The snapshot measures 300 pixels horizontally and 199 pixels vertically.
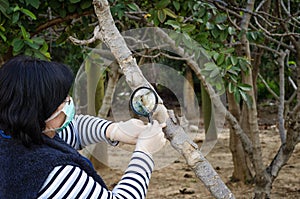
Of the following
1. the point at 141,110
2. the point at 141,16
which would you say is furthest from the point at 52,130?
the point at 141,16

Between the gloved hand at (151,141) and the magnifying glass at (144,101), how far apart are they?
0.05m

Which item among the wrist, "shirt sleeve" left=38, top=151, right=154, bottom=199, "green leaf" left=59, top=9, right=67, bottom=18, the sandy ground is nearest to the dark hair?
"shirt sleeve" left=38, top=151, right=154, bottom=199

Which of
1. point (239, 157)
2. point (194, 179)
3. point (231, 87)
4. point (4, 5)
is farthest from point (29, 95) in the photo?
point (194, 179)

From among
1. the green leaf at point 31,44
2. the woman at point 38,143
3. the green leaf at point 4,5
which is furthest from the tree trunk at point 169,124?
the green leaf at point 4,5

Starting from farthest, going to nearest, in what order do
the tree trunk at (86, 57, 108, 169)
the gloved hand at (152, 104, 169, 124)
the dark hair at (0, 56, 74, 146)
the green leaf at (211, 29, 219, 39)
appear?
the tree trunk at (86, 57, 108, 169) < the green leaf at (211, 29, 219, 39) < the gloved hand at (152, 104, 169, 124) < the dark hair at (0, 56, 74, 146)

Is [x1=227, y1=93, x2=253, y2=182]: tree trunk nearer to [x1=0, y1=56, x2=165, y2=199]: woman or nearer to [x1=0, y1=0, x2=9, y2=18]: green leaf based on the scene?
[x1=0, y1=0, x2=9, y2=18]: green leaf

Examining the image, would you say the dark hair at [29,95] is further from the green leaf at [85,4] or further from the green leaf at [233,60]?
the green leaf at [85,4]

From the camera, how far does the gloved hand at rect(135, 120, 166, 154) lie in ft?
4.88

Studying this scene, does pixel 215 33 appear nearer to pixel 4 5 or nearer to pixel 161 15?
pixel 161 15

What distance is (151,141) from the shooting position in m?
1.49

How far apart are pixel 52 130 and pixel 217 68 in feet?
4.18

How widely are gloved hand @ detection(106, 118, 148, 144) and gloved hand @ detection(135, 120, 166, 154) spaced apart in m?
0.04

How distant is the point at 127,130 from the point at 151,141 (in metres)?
0.15

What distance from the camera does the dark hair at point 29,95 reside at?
4.36 feet
